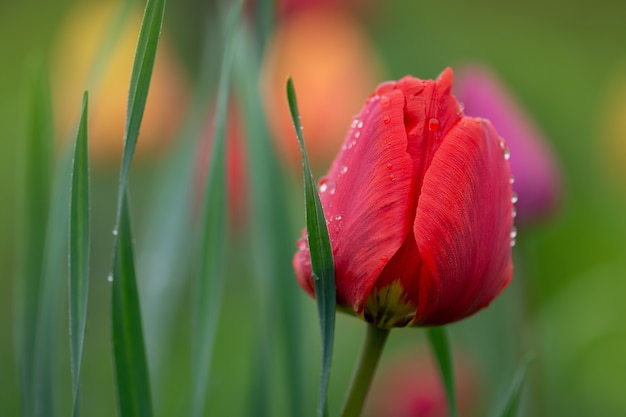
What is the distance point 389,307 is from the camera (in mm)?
347

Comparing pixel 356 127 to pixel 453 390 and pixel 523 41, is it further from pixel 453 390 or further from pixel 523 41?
pixel 523 41

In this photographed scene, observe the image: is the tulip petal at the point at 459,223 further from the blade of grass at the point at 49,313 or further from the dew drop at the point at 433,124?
the blade of grass at the point at 49,313

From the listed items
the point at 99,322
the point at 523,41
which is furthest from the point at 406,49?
the point at 99,322

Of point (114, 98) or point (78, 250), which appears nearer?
point (78, 250)

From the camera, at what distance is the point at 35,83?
0.48 m

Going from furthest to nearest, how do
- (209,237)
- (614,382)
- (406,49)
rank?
(406,49), (614,382), (209,237)

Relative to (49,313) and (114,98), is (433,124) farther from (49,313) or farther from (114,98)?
(114,98)

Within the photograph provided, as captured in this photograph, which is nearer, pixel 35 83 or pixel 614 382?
pixel 35 83

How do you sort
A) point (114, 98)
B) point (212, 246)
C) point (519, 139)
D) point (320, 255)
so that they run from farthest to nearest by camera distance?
point (114, 98) < point (519, 139) < point (212, 246) < point (320, 255)

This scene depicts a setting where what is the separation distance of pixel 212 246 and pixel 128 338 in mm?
82

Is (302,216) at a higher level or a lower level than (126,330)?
higher

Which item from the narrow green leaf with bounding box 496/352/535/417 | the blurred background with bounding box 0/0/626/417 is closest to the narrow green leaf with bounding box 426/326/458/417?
the narrow green leaf with bounding box 496/352/535/417

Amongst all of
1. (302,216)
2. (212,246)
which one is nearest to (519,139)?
(212,246)

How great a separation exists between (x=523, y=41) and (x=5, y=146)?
1373 millimetres
